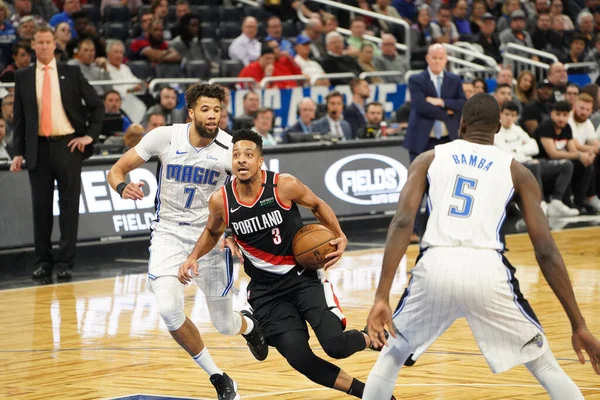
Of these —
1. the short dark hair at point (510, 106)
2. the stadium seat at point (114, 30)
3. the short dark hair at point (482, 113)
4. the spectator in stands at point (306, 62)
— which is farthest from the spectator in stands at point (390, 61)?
the short dark hair at point (482, 113)

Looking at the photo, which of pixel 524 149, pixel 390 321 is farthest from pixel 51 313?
pixel 524 149

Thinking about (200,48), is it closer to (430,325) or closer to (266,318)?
(266,318)

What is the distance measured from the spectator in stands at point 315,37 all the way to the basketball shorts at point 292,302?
12.0 meters

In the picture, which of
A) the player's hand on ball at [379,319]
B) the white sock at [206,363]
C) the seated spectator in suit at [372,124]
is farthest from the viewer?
the seated spectator in suit at [372,124]

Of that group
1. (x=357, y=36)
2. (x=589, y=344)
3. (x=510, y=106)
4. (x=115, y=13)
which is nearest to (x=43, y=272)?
(x=510, y=106)

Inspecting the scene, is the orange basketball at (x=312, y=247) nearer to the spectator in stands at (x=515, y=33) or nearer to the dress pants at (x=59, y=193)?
the dress pants at (x=59, y=193)

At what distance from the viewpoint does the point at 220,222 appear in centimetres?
645

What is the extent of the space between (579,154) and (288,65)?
4.31 m

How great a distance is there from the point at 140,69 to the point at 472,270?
12426mm

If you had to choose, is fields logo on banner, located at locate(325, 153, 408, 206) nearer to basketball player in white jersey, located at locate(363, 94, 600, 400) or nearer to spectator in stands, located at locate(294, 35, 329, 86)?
spectator in stands, located at locate(294, 35, 329, 86)

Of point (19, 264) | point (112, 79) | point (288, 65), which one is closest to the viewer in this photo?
point (19, 264)

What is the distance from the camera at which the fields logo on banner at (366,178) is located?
579 inches

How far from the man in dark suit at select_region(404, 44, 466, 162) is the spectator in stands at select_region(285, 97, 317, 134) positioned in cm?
263

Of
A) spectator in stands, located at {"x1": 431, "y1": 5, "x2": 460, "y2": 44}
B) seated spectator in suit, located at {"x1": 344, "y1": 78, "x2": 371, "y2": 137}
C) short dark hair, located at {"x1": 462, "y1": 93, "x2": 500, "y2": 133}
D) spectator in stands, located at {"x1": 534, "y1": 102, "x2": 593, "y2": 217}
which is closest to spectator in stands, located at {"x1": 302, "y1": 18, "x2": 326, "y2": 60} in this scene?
seated spectator in suit, located at {"x1": 344, "y1": 78, "x2": 371, "y2": 137}
